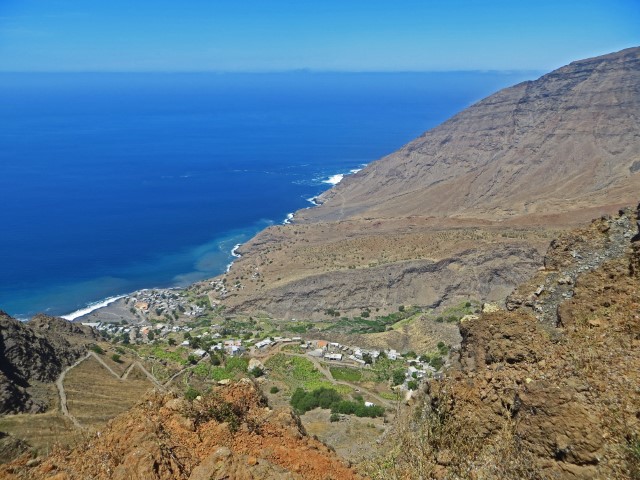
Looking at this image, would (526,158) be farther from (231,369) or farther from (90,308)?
(231,369)

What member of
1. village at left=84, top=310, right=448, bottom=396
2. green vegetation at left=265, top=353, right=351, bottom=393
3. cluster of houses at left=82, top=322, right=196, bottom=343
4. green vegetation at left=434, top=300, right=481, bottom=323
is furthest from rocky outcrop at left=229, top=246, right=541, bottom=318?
green vegetation at left=265, top=353, right=351, bottom=393

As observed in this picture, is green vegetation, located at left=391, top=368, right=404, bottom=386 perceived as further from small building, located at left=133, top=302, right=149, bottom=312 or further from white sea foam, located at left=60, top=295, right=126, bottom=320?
white sea foam, located at left=60, top=295, right=126, bottom=320

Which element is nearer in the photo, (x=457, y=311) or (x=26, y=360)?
(x=26, y=360)

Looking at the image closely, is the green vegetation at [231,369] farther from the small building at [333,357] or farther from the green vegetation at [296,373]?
the small building at [333,357]

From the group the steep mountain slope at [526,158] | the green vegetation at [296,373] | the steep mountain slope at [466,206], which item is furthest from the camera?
the steep mountain slope at [526,158]

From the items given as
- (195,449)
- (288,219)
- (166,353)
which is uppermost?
(195,449)

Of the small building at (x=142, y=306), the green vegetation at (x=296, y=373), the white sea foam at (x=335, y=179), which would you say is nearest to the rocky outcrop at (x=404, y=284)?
the small building at (x=142, y=306)

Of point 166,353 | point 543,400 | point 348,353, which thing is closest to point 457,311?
point 348,353
